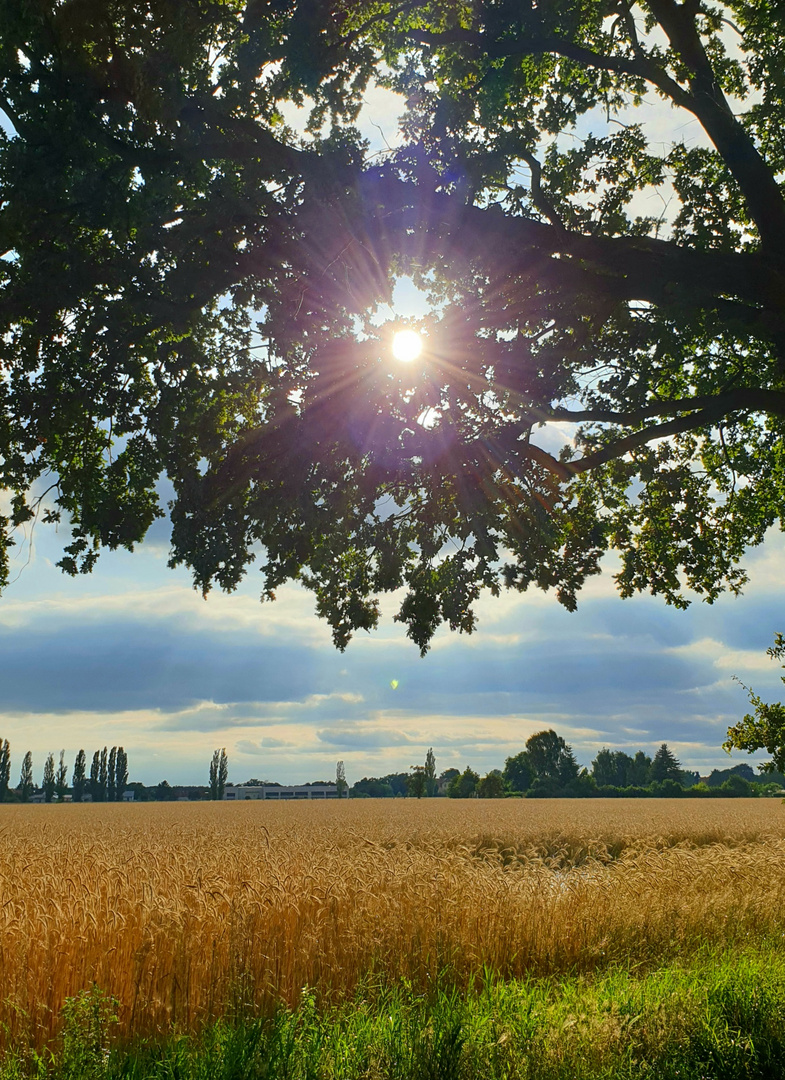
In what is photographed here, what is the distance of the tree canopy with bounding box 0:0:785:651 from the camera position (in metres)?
8.38

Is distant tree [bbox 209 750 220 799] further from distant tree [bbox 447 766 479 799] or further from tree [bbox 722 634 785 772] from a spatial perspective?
tree [bbox 722 634 785 772]

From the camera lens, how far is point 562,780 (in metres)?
128

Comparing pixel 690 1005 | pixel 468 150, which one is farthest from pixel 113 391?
pixel 690 1005

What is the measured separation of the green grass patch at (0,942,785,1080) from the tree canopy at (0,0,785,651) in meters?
4.65

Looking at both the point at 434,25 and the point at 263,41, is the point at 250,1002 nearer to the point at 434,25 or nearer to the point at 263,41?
the point at 263,41

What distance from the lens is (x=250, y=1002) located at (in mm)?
6512

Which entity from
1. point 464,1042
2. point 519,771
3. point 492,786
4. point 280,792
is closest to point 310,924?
point 464,1042

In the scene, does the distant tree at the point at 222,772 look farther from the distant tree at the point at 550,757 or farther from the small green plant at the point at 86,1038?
the small green plant at the point at 86,1038

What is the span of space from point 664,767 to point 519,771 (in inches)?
1105

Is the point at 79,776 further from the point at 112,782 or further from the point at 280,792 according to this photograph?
the point at 280,792

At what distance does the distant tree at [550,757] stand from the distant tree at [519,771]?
5.39 m

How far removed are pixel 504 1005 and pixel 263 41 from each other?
34.8 ft

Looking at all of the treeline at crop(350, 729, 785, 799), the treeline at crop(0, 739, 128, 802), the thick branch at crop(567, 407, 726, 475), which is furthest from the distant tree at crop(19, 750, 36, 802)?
the thick branch at crop(567, 407, 726, 475)

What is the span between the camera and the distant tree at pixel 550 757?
131125 millimetres
